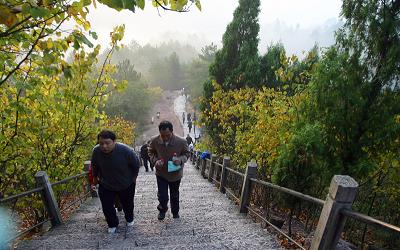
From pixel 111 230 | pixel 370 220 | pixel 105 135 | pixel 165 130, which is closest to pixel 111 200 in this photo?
pixel 111 230

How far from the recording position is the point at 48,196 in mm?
5715

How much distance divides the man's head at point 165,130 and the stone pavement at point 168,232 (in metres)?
1.49

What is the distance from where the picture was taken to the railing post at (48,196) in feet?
18.3

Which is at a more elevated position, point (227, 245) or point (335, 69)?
point (335, 69)

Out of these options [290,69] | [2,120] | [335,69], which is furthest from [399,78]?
[2,120]

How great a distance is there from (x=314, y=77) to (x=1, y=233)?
566cm

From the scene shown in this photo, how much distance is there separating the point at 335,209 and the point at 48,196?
178 inches

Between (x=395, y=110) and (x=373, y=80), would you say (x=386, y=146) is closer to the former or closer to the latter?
(x=395, y=110)

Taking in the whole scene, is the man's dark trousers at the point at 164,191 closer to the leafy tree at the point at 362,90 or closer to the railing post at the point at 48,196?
the railing post at the point at 48,196

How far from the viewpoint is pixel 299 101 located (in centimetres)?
721

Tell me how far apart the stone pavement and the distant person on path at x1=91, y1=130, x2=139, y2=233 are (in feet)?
1.49

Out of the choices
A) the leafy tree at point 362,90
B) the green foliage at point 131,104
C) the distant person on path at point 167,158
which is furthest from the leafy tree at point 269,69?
the green foliage at point 131,104

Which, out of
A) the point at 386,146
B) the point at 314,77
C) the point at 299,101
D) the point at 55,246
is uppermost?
the point at 314,77

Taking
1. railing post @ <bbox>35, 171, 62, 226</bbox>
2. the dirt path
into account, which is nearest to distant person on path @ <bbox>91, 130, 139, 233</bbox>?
railing post @ <bbox>35, 171, 62, 226</bbox>
